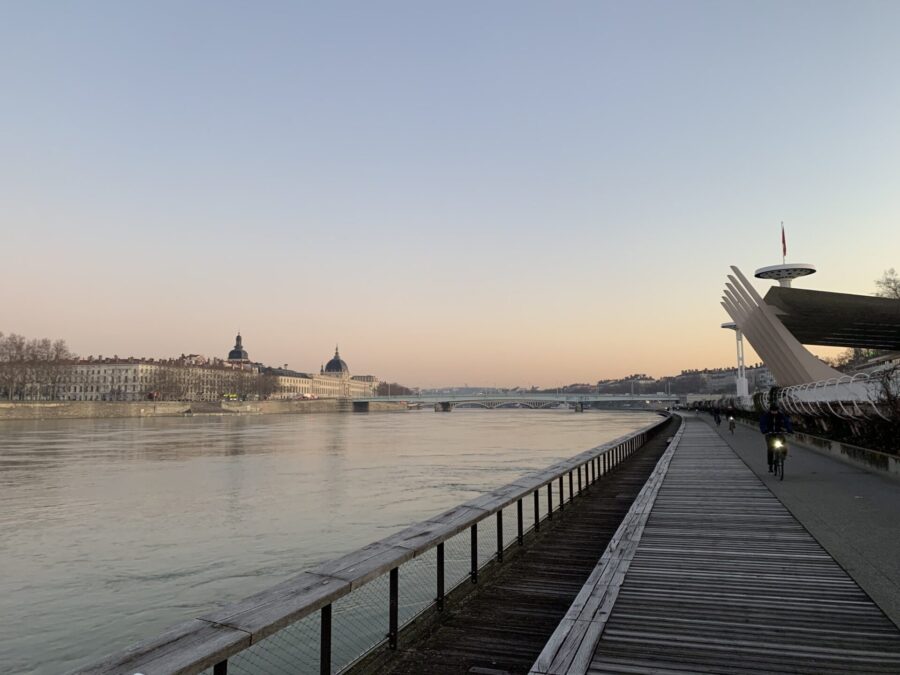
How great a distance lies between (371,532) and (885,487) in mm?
11333

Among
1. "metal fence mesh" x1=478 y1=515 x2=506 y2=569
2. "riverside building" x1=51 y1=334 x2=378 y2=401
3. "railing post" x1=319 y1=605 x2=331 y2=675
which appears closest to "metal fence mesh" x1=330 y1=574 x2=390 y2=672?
"metal fence mesh" x1=478 y1=515 x2=506 y2=569

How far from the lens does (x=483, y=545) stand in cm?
1260

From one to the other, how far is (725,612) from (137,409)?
125 meters

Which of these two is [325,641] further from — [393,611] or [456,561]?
[456,561]

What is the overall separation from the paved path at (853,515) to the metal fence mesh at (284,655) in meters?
6.29

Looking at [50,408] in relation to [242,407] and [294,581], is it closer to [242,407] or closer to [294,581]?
[242,407]

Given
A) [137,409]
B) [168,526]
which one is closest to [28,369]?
[137,409]

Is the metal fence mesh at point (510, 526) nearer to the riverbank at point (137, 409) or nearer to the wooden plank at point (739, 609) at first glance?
the wooden plank at point (739, 609)

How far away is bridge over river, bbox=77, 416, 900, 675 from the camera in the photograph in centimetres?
418

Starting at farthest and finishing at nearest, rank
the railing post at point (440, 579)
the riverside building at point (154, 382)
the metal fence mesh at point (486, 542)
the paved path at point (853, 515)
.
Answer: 1. the riverside building at point (154, 382)
2. the metal fence mesh at point (486, 542)
3. the paved path at point (853, 515)
4. the railing post at point (440, 579)

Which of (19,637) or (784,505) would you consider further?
(784,505)

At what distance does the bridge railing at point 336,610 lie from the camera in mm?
2934

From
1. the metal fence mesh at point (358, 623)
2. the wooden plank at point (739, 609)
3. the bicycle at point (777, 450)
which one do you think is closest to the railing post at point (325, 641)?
the wooden plank at point (739, 609)

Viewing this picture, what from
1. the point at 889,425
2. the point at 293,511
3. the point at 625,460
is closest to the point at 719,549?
the point at 889,425
